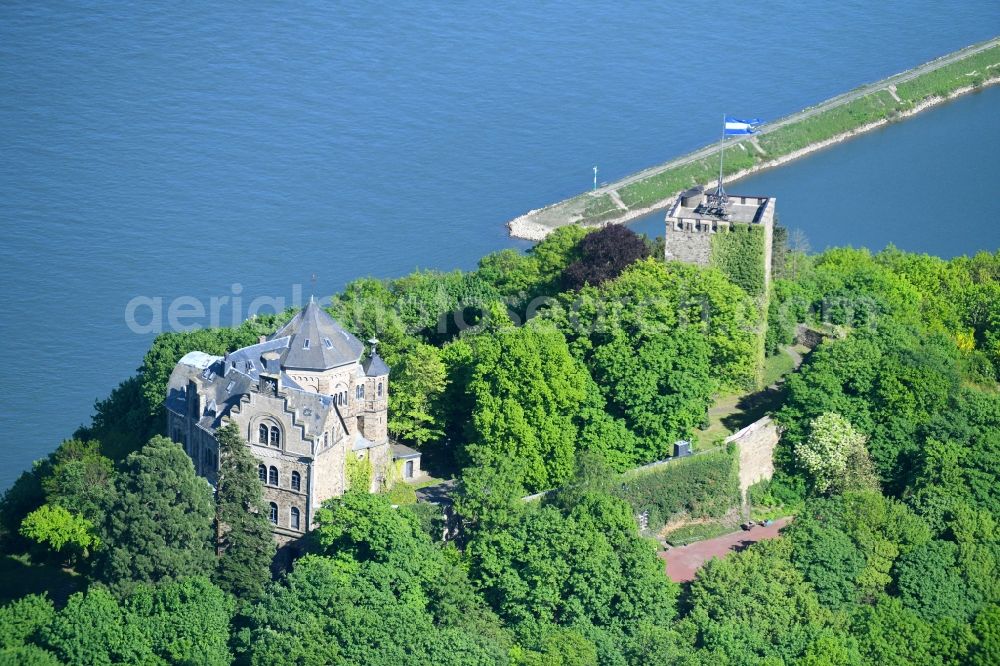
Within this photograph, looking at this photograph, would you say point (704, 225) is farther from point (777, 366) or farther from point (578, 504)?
point (578, 504)

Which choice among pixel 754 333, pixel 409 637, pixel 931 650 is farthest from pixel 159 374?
pixel 931 650

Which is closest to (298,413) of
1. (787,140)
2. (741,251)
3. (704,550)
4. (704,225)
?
(704,550)

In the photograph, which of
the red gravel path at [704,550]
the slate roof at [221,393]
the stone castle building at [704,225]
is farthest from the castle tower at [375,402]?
the stone castle building at [704,225]

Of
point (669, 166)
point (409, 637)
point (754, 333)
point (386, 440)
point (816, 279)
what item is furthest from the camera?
point (669, 166)

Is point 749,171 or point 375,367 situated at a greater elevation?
point 749,171

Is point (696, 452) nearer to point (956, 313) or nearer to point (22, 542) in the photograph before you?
point (956, 313)

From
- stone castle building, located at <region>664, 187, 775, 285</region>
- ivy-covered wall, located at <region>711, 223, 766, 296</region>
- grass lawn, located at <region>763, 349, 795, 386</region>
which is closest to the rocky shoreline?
stone castle building, located at <region>664, 187, 775, 285</region>
